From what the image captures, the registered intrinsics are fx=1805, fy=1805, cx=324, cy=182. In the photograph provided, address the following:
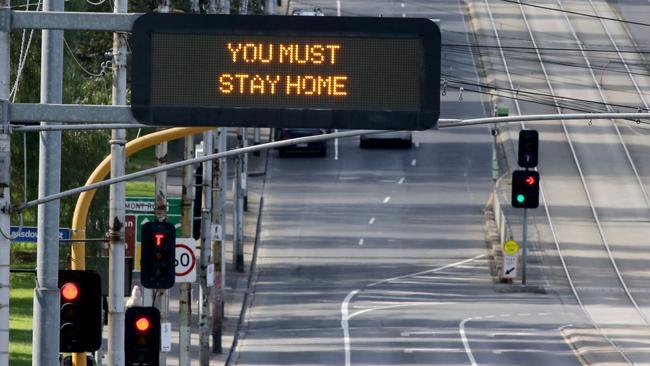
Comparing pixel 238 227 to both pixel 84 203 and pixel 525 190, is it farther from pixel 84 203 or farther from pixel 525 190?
pixel 84 203

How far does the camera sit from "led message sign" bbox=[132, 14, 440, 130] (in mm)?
15344

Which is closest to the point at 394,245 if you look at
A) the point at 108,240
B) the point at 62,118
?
the point at 108,240

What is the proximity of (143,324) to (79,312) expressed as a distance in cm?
362

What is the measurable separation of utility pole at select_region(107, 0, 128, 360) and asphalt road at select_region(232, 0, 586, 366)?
1588 cm

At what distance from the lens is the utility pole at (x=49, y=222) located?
1862 centimetres

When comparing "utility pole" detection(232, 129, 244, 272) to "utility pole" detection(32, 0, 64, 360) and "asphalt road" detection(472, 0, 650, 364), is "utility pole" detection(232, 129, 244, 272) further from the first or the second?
"utility pole" detection(32, 0, 64, 360)

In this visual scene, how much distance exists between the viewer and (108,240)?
2491 cm

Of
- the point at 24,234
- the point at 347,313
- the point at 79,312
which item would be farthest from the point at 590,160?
the point at 79,312

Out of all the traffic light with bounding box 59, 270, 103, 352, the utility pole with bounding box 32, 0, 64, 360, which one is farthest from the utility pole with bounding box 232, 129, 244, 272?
the utility pole with bounding box 32, 0, 64, 360

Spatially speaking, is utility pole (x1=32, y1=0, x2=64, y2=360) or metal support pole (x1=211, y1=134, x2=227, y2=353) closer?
utility pole (x1=32, y1=0, x2=64, y2=360)

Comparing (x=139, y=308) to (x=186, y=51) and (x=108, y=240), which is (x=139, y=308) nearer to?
(x=108, y=240)

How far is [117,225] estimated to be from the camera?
82.0ft

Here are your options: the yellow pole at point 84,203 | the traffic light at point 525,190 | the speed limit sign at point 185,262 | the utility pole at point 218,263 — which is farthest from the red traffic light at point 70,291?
the traffic light at point 525,190

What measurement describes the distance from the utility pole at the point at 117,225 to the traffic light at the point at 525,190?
3004 cm
